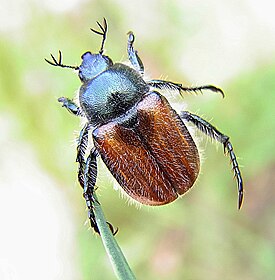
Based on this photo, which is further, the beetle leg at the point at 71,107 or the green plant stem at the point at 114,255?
the beetle leg at the point at 71,107

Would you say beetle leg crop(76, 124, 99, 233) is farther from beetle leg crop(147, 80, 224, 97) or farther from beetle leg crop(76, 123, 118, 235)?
beetle leg crop(147, 80, 224, 97)

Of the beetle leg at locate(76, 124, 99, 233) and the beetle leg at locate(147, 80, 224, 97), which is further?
the beetle leg at locate(147, 80, 224, 97)

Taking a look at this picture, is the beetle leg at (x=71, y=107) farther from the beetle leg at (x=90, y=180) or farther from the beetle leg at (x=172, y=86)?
the beetle leg at (x=172, y=86)

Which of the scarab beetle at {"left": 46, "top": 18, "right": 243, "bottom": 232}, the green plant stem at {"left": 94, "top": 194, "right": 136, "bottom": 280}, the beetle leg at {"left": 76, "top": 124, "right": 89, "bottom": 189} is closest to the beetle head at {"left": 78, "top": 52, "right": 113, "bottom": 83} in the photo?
the scarab beetle at {"left": 46, "top": 18, "right": 243, "bottom": 232}

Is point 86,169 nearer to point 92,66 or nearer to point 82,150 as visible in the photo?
point 82,150

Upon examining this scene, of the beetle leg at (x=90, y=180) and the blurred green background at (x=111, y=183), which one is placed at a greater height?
the blurred green background at (x=111, y=183)

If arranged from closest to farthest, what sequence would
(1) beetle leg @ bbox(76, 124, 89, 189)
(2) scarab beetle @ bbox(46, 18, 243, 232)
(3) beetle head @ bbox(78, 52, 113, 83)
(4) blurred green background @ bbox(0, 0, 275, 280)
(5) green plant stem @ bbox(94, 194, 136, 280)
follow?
(5) green plant stem @ bbox(94, 194, 136, 280) < (2) scarab beetle @ bbox(46, 18, 243, 232) < (1) beetle leg @ bbox(76, 124, 89, 189) < (3) beetle head @ bbox(78, 52, 113, 83) < (4) blurred green background @ bbox(0, 0, 275, 280)

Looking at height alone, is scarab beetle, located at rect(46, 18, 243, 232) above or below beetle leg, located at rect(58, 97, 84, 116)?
below

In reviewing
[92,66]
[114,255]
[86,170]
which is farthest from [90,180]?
[114,255]

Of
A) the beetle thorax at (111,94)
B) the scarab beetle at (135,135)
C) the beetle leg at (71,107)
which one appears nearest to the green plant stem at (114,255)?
the scarab beetle at (135,135)
